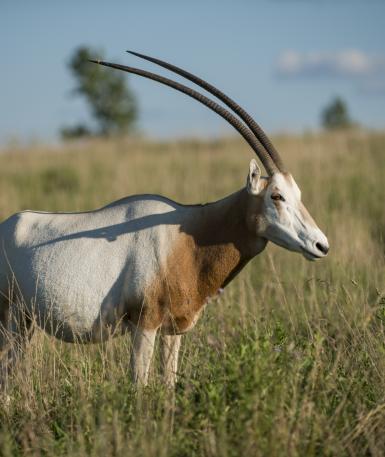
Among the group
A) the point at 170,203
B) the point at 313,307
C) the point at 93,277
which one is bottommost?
the point at 313,307

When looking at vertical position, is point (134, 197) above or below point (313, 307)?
above

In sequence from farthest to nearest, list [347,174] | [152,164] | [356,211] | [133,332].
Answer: [152,164]
[347,174]
[356,211]
[133,332]

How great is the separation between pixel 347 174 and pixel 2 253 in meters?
8.58

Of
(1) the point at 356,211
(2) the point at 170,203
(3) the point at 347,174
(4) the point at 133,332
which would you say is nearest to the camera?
(4) the point at 133,332

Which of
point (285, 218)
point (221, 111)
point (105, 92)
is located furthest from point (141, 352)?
point (105, 92)

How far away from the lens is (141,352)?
4.40m

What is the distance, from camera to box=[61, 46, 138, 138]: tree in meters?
37.2

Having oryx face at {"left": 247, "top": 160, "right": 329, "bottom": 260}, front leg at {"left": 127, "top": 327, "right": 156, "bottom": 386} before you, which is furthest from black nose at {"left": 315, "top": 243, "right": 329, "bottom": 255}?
front leg at {"left": 127, "top": 327, "right": 156, "bottom": 386}

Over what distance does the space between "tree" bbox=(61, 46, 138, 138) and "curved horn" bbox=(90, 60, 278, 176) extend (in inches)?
1286

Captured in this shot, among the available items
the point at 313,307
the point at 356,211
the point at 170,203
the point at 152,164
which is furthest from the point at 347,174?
the point at 170,203

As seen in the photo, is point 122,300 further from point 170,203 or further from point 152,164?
point 152,164

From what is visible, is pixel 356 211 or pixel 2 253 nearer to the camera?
pixel 2 253

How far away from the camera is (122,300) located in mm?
4512

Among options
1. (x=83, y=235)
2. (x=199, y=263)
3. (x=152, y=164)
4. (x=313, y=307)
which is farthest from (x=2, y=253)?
(x=152, y=164)
